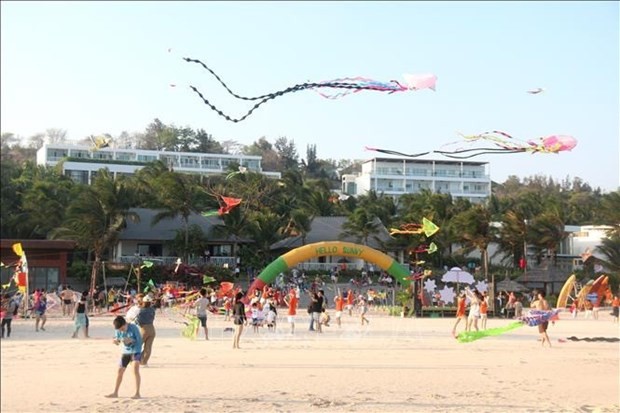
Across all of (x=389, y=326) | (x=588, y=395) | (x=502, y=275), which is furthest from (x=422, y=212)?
(x=588, y=395)

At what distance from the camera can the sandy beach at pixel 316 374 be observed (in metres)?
9.89

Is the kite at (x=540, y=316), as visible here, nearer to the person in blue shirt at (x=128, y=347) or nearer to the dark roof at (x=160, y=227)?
the person in blue shirt at (x=128, y=347)

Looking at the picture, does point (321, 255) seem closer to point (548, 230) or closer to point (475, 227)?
point (475, 227)

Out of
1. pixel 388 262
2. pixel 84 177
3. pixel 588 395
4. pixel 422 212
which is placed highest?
pixel 84 177

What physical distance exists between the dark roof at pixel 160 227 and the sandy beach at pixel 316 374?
2836 cm

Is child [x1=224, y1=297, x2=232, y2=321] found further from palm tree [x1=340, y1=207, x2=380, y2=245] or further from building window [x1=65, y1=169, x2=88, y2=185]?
building window [x1=65, y1=169, x2=88, y2=185]

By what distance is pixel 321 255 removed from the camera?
86.8ft

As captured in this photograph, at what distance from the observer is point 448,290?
28.8 meters

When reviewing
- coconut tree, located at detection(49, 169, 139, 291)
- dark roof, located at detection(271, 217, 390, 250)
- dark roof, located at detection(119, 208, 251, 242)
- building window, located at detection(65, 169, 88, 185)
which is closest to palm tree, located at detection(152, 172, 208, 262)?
dark roof, located at detection(119, 208, 251, 242)

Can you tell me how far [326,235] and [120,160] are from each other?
109 ft

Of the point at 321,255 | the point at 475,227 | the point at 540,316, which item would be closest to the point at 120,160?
the point at 475,227

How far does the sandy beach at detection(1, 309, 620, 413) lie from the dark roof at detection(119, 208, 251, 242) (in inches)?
1116

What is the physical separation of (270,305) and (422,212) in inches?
1304

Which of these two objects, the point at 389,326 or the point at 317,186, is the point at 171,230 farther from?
the point at 389,326
